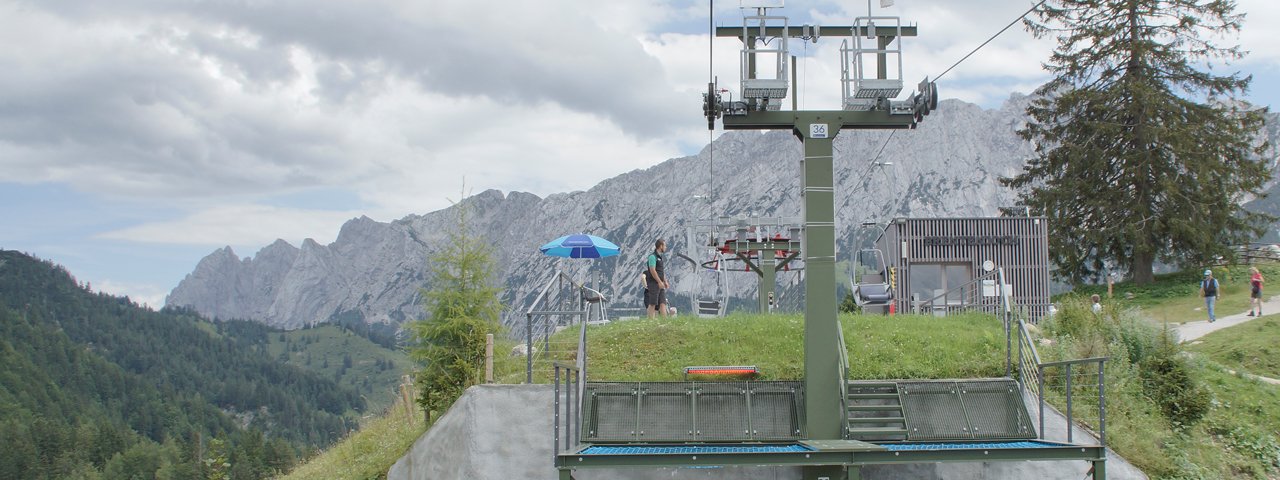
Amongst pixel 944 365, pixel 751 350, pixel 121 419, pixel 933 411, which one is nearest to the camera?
pixel 933 411

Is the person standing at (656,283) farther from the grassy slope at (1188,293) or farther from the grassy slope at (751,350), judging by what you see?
the grassy slope at (1188,293)

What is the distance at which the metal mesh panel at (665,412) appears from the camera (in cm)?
1406

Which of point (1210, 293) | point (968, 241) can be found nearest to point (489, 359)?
point (1210, 293)

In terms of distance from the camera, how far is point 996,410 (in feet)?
47.8

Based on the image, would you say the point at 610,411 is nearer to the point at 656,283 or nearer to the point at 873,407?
the point at 873,407

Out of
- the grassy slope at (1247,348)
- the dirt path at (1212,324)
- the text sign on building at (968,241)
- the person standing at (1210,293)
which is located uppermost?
the text sign on building at (968,241)

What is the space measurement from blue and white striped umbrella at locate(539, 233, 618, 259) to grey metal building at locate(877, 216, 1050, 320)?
13918mm

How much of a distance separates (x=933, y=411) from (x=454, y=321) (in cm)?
775

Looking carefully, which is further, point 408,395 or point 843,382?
point 408,395

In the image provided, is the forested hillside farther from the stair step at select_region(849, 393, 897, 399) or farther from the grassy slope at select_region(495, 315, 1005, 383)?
the stair step at select_region(849, 393, 897, 399)

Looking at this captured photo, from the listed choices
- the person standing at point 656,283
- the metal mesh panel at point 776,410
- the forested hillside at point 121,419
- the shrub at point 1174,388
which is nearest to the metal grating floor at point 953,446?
the metal mesh panel at point 776,410

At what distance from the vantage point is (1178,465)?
14594 millimetres

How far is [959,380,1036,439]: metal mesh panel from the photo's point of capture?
14211 millimetres

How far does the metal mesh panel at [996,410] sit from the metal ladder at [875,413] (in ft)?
3.39
